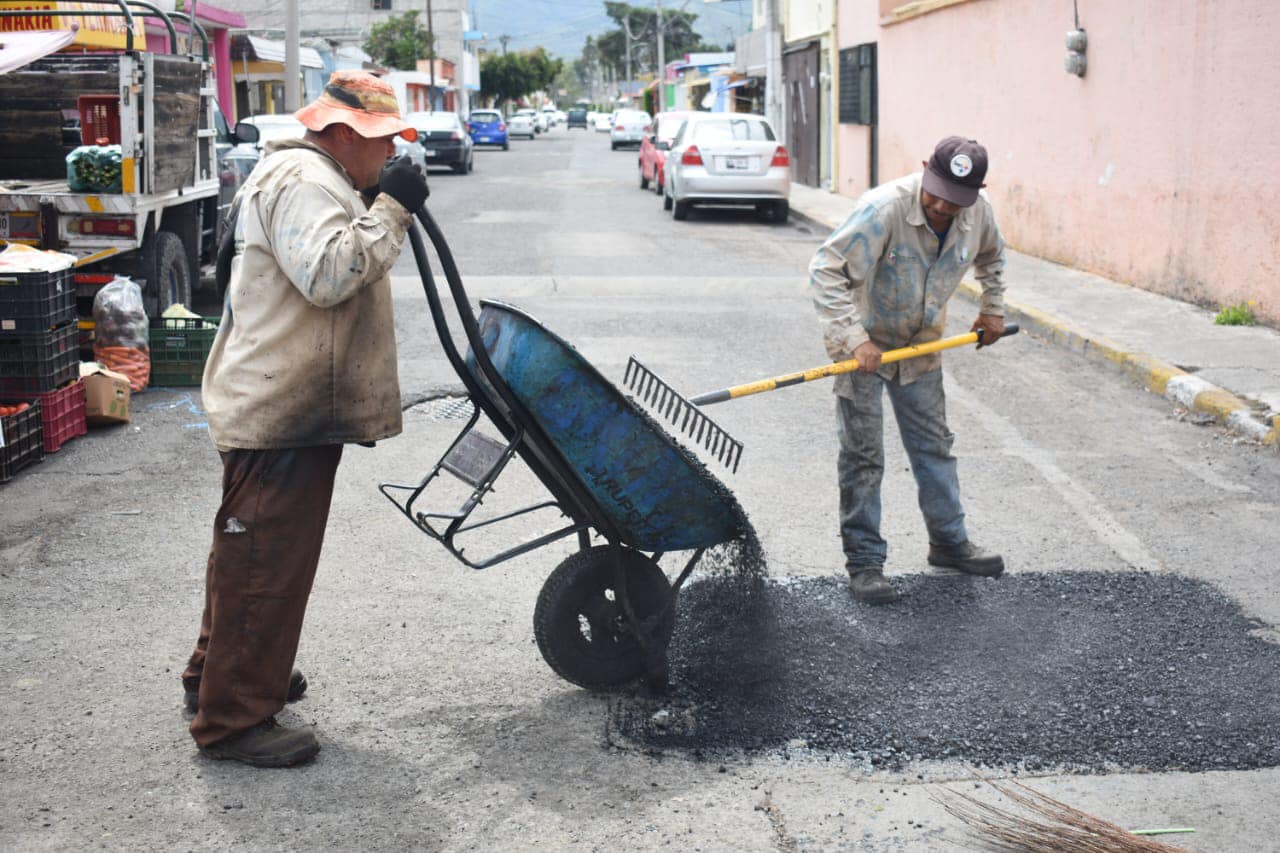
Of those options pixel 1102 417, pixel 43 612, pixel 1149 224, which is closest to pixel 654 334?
pixel 1102 417

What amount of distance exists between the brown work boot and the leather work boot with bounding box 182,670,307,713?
175 mm

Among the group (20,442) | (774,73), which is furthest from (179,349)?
(774,73)

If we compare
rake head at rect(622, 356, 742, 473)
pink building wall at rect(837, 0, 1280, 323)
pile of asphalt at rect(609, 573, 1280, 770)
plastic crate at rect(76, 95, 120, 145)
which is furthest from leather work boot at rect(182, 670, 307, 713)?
pink building wall at rect(837, 0, 1280, 323)

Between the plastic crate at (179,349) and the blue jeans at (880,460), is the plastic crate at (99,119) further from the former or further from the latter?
the blue jeans at (880,460)

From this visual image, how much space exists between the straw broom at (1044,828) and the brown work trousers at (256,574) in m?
1.84

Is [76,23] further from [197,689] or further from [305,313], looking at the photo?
[305,313]

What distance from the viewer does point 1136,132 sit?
41.2 feet

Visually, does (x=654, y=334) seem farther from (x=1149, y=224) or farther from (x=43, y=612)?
(x=43, y=612)

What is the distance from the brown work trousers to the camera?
374 cm

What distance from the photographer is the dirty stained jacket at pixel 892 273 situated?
4.95m

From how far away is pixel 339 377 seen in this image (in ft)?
12.3

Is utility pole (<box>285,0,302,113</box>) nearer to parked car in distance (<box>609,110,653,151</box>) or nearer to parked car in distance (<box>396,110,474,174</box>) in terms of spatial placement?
parked car in distance (<box>396,110,474,174</box>)

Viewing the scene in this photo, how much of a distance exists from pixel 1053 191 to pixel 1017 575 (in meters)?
10.2

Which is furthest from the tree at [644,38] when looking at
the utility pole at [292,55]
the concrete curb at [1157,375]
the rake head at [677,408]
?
the rake head at [677,408]
